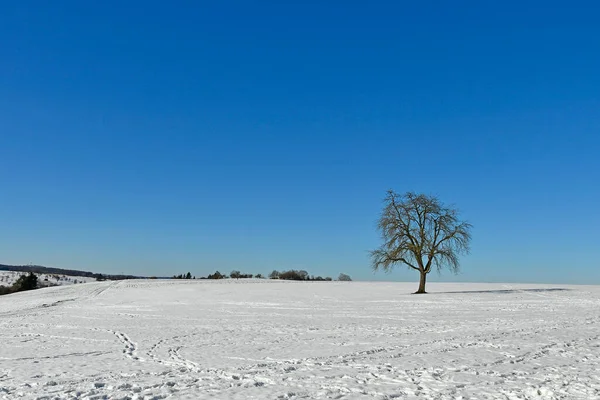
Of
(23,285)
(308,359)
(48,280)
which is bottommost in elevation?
(48,280)

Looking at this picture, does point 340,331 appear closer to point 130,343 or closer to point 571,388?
point 130,343

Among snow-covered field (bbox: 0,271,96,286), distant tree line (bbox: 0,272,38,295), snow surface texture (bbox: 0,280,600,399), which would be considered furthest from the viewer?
snow-covered field (bbox: 0,271,96,286)

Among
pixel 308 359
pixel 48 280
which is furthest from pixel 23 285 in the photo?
pixel 308 359

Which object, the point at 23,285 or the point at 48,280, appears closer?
the point at 23,285

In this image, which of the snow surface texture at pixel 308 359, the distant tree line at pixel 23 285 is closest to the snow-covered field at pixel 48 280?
the distant tree line at pixel 23 285

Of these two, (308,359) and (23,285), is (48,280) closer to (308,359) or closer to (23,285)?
(23,285)

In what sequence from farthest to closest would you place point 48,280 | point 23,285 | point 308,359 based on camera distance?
point 48,280
point 23,285
point 308,359

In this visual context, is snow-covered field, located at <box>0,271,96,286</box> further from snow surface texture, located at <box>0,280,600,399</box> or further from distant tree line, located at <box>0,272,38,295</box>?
snow surface texture, located at <box>0,280,600,399</box>

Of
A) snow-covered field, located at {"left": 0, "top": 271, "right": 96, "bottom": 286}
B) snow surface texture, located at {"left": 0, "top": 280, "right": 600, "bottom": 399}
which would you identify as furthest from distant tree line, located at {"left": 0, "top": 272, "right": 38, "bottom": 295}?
snow surface texture, located at {"left": 0, "top": 280, "right": 600, "bottom": 399}

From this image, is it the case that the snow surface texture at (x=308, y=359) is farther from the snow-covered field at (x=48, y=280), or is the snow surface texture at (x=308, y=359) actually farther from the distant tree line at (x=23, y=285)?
the snow-covered field at (x=48, y=280)

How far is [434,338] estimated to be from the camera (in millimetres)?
16281

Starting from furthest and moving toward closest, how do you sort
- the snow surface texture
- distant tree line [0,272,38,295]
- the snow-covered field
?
the snow-covered field
distant tree line [0,272,38,295]
the snow surface texture

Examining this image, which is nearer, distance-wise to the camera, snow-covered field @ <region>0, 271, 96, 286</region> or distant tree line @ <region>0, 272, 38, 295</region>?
distant tree line @ <region>0, 272, 38, 295</region>

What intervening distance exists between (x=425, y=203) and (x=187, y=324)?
94.5 ft
